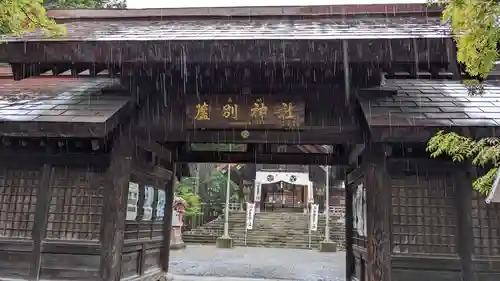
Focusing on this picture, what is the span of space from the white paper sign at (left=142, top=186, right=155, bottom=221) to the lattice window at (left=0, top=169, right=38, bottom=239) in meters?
1.84

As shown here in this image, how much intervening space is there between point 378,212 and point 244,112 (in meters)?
2.43

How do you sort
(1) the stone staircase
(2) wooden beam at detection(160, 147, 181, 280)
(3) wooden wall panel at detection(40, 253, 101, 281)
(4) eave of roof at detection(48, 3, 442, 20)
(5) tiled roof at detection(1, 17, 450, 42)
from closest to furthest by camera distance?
(5) tiled roof at detection(1, 17, 450, 42)
(3) wooden wall panel at detection(40, 253, 101, 281)
(4) eave of roof at detection(48, 3, 442, 20)
(2) wooden beam at detection(160, 147, 181, 280)
(1) the stone staircase

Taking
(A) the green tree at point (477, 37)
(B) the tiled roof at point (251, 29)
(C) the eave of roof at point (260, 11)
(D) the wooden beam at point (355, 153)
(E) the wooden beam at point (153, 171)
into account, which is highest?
(C) the eave of roof at point (260, 11)

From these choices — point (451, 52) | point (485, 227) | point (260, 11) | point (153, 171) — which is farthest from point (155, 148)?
point (485, 227)

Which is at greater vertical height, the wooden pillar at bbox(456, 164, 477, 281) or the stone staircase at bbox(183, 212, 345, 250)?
the wooden pillar at bbox(456, 164, 477, 281)

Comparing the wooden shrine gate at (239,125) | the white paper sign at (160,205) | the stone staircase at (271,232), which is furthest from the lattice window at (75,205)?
the stone staircase at (271,232)

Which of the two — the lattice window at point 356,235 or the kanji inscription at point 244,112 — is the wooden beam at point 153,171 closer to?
the kanji inscription at point 244,112

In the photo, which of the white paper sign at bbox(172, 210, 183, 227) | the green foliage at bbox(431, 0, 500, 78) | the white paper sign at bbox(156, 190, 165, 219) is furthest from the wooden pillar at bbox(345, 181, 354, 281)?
the white paper sign at bbox(172, 210, 183, 227)

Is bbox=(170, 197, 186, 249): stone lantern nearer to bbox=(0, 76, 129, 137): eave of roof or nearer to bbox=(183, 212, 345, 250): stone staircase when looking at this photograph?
bbox=(183, 212, 345, 250): stone staircase

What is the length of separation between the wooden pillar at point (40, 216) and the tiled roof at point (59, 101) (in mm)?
1031

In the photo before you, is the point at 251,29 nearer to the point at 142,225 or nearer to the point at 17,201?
the point at 142,225

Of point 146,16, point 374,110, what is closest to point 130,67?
point 146,16

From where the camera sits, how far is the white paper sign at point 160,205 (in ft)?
28.1

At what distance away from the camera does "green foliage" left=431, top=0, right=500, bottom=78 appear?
124 inches
